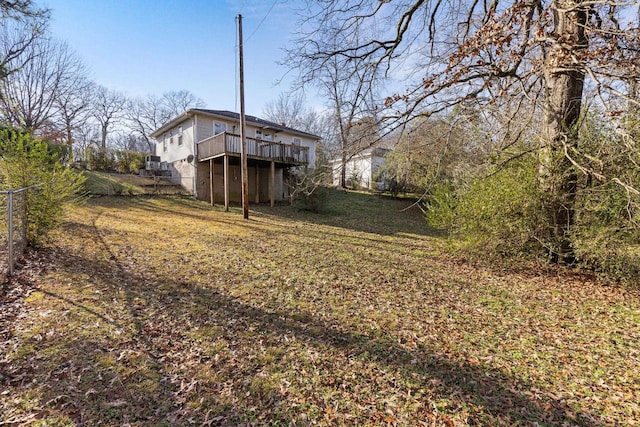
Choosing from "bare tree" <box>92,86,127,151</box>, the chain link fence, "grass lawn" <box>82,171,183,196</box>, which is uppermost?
"bare tree" <box>92,86,127,151</box>

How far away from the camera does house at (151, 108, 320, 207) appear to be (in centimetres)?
1484

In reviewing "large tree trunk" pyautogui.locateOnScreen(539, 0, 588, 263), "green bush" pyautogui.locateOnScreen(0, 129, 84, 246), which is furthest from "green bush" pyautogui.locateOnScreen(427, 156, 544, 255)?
"green bush" pyautogui.locateOnScreen(0, 129, 84, 246)

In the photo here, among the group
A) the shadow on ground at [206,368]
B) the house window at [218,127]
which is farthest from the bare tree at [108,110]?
the shadow on ground at [206,368]

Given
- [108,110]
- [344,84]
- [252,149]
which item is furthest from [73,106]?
[344,84]

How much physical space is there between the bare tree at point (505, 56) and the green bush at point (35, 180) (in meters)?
5.54

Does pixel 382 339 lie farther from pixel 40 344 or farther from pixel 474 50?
pixel 474 50

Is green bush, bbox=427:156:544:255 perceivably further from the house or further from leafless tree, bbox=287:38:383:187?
the house

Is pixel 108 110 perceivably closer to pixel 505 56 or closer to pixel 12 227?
pixel 12 227

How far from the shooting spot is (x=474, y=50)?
460 cm

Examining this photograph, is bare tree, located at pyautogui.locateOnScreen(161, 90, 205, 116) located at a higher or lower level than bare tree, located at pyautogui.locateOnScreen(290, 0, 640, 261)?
higher

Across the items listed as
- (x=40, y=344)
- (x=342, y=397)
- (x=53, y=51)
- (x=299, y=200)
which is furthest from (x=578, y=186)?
(x=53, y=51)

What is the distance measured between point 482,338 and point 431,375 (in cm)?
116

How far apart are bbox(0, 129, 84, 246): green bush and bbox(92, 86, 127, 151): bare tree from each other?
33301 millimetres

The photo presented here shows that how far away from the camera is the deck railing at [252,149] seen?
13.8 m
